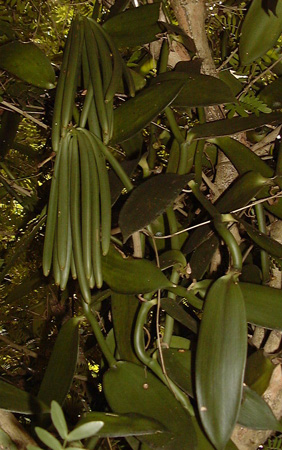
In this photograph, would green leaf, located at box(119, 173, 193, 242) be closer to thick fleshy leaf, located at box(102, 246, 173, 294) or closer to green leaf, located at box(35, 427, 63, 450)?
thick fleshy leaf, located at box(102, 246, 173, 294)

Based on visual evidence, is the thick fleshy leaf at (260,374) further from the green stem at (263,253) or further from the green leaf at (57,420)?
the green leaf at (57,420)

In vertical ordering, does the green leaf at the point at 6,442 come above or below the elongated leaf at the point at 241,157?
below

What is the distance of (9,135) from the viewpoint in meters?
→ 0.83

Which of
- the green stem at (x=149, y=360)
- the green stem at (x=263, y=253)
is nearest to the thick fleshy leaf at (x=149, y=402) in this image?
the green stem at (x=149, y=360)

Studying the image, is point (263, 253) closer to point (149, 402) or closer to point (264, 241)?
point (264, 241)

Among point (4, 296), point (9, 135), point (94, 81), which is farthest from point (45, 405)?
point (4, 296)

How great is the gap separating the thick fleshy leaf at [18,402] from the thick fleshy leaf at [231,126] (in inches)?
13.1

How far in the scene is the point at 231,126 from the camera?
592 mm

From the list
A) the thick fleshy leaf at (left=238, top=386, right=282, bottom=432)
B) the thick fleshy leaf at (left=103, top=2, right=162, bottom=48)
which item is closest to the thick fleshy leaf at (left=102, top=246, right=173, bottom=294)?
the thick fleshy leaf at (left=238, top=386, right=282, bottom=432)

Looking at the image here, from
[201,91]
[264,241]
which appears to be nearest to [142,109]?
[201,91]

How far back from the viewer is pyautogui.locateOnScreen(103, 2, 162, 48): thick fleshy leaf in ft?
2.11

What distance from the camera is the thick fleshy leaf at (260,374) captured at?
562 millimetres

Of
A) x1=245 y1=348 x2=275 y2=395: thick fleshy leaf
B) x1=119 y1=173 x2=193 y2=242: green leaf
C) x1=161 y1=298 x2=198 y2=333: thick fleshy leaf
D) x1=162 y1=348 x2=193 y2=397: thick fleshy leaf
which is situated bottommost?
x1=245 y1=348 x2=275 y2=395: thick fleshy leaf

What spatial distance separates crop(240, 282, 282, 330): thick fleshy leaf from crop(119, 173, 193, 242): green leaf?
0.38 feet
